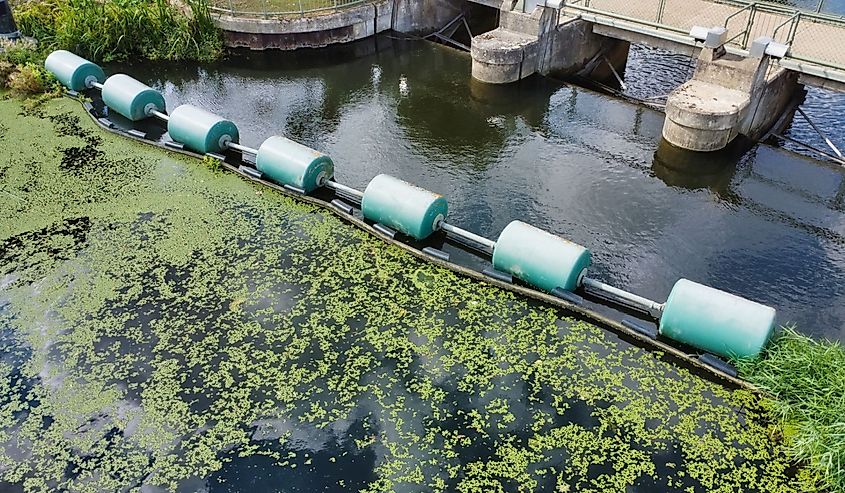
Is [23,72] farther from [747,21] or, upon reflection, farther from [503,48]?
[747,21]

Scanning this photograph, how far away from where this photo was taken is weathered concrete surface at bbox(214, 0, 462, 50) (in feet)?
55.4

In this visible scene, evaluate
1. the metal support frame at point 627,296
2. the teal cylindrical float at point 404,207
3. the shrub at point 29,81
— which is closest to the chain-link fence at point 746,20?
the metal support frame at point 627,296

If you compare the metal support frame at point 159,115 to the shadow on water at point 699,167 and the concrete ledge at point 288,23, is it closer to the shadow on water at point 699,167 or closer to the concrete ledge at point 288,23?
the concrete ledge at point 288,23

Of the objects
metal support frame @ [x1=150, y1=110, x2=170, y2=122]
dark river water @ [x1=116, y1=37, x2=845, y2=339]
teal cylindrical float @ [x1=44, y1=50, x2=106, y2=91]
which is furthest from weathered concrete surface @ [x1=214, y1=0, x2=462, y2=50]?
metal support frame @ [x1=150, y1=110, x2=170, y2=122]

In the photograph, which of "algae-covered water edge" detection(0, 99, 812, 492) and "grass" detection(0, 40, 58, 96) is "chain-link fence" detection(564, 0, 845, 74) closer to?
"algae-covered water edge" detection(0, 99, 812, 492)

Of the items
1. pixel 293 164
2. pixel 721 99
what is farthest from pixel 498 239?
pixel 721 99

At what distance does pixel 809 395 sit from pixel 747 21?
9.53 m

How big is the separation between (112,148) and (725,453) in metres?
11.8

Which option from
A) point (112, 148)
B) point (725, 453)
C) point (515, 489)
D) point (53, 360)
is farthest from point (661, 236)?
point (112, 148)

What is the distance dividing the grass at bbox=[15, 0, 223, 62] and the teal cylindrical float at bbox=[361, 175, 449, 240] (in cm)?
948

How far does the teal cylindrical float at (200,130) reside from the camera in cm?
1186

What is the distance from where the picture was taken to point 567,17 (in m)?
15.2

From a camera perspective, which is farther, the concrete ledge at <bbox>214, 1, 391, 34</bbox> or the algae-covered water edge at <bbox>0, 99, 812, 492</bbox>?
the concrete ledge at <bbox>214, 1, 391, 34</bbox>

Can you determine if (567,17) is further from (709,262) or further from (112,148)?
(112,148)
